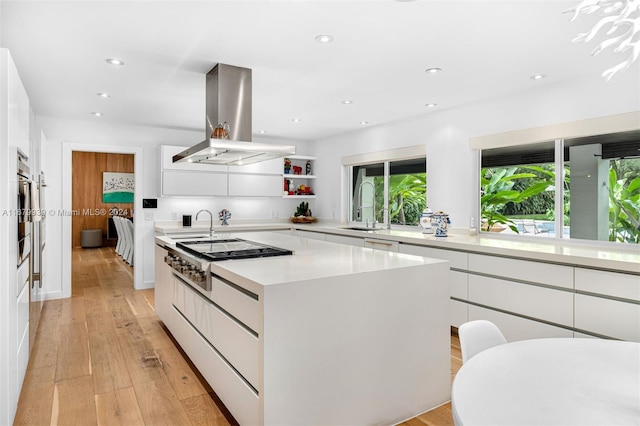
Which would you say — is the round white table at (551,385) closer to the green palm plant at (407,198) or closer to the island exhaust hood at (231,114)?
the island exhaust hood at (231,114)

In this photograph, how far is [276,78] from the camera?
337 centimetres

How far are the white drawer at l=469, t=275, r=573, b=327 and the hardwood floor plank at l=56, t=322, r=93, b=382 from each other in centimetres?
307

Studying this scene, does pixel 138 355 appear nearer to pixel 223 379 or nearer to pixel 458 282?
pixel 223 379

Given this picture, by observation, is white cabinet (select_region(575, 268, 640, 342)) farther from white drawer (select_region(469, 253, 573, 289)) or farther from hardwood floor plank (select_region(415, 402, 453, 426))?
hardwood floor plank (select_region(415, 402, 453, 426))

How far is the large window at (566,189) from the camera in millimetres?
3096

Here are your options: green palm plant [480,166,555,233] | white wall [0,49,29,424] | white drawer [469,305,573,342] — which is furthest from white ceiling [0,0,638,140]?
white drawer [469,305,573,342]

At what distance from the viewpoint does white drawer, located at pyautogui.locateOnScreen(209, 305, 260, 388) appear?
1825mm

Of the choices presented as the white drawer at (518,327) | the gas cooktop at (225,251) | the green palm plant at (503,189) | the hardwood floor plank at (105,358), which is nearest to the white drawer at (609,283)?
the white drawer at (518,327)

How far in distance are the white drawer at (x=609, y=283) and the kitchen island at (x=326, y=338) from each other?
1065mm

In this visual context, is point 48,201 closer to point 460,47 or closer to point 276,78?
point 276,78

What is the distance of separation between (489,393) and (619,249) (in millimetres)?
2725

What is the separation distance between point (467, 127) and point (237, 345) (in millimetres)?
3392

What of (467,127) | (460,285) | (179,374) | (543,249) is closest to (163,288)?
(179,374)

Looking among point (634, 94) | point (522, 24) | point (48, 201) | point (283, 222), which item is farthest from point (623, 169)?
point (48, 201)
